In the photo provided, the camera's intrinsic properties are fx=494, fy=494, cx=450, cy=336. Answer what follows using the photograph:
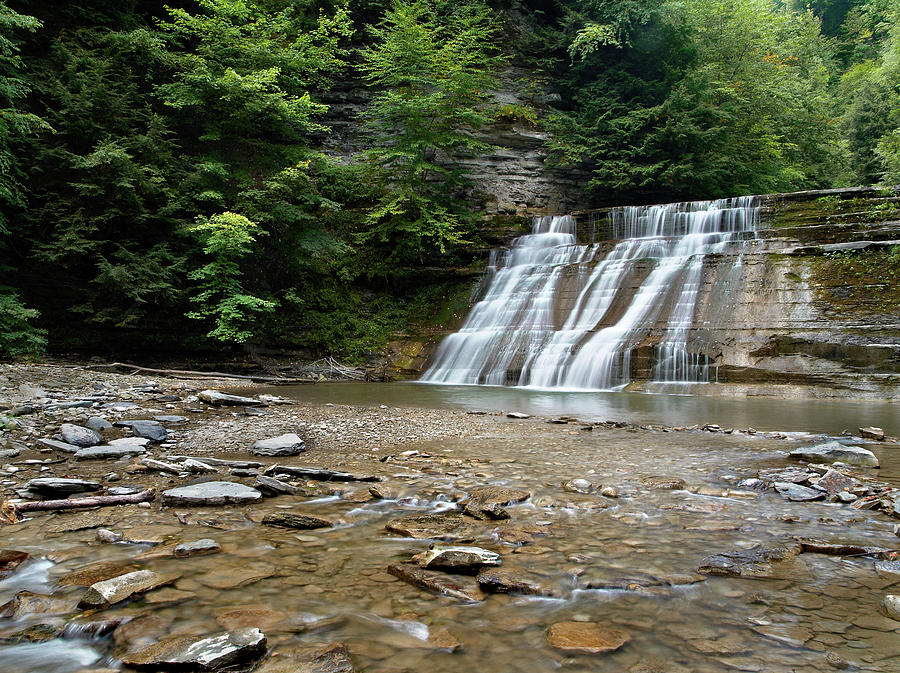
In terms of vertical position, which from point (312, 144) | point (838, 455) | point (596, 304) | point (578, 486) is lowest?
point (578, 486)

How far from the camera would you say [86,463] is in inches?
140

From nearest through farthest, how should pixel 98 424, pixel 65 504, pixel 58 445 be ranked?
pixel 65 504
pixel 58 445
pixel 98 424

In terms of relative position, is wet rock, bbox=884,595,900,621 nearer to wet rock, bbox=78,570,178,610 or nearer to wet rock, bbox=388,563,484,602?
wet rock, bbox=388,563,484,602

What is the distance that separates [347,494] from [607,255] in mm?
12967

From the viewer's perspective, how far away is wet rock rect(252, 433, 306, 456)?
4156 millimetres

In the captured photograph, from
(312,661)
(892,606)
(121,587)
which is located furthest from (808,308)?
(121,587)

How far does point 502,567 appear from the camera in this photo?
2012mm

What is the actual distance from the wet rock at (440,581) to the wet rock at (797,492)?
2.26 meters

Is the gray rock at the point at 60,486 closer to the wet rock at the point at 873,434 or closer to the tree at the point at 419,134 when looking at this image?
the wet rock at the point at 873,434

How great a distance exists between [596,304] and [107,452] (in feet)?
37.4

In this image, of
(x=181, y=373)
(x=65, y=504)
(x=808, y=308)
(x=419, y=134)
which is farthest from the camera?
(x=419, y=134)

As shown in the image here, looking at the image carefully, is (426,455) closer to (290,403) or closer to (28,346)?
(290,403)

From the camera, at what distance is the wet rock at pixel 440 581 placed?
181cm

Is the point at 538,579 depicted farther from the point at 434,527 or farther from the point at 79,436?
the point at 79,436
